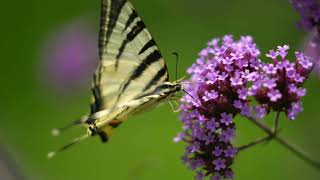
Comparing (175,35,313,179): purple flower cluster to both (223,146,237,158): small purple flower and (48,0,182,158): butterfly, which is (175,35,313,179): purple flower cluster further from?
(48,0,182,158): butterfly

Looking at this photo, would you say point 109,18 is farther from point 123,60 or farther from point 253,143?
point 253,143

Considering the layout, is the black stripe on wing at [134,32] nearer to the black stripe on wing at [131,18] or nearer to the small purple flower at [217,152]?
the black stripe on wing at [131,18]

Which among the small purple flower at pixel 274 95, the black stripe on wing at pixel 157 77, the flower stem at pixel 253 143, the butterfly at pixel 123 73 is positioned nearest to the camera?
the small purple flower at pixel 274 95

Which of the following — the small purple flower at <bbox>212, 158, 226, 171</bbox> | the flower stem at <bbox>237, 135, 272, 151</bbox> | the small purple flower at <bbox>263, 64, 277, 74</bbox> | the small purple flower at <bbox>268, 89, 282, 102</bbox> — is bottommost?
the small purple flower at <bbox>212, 158, 226, 171</bbox>

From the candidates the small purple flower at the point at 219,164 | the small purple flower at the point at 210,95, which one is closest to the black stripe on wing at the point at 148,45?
the small purple flower at the point at 210,95

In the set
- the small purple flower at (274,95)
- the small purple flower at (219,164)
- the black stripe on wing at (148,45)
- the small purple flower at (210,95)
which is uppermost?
the small purple flower at (274,95)

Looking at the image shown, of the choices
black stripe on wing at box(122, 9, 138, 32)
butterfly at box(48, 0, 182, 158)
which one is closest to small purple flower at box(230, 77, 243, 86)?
butterfly at box(48, 0, 182, 158)

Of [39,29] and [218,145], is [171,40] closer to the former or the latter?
[39,29]
